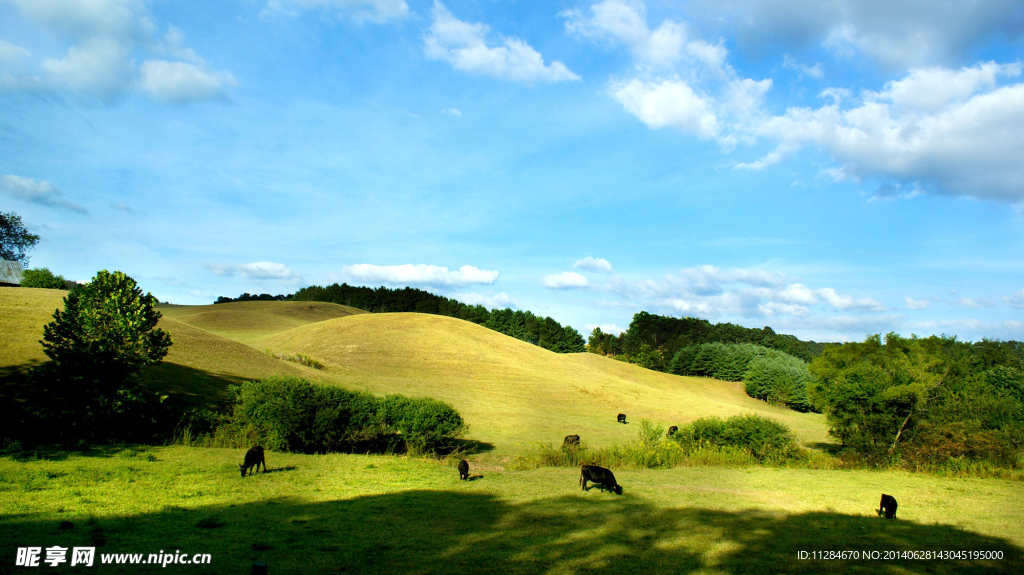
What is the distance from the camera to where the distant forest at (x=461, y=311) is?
150m

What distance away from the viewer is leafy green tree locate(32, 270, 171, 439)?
651 inches

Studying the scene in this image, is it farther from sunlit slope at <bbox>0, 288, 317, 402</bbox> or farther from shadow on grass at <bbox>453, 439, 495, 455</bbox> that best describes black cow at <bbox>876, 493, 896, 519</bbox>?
sunlit slope at <bbox>0, 288, 317, 402</bbox>

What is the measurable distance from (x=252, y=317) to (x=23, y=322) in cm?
6679

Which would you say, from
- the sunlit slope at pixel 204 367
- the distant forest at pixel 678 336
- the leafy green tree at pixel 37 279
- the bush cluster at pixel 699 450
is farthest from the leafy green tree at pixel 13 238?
the distant forest at pixel 678 336

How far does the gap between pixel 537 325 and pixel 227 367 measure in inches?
4813

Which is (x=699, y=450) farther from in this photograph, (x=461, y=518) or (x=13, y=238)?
(x=13, y=238)

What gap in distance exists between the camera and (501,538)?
28.8 ft

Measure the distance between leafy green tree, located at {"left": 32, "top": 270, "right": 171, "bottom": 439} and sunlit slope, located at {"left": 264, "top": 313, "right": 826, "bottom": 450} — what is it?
16.2m

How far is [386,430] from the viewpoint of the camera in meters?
20.5

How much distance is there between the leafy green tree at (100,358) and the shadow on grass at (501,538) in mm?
10127

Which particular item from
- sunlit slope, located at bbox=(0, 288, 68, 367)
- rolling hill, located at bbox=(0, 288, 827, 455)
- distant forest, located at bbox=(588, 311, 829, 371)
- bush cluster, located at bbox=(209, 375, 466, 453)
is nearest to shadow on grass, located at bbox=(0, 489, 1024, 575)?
bush cluster, located at bbox=(209, 375, 466, 453)

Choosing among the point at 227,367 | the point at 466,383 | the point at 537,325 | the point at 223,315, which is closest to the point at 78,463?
the point at 227,367

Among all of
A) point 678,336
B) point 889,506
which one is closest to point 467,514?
point 889,506

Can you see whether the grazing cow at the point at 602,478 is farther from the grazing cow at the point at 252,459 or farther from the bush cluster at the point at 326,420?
the bush cluster at the point at 326,420
